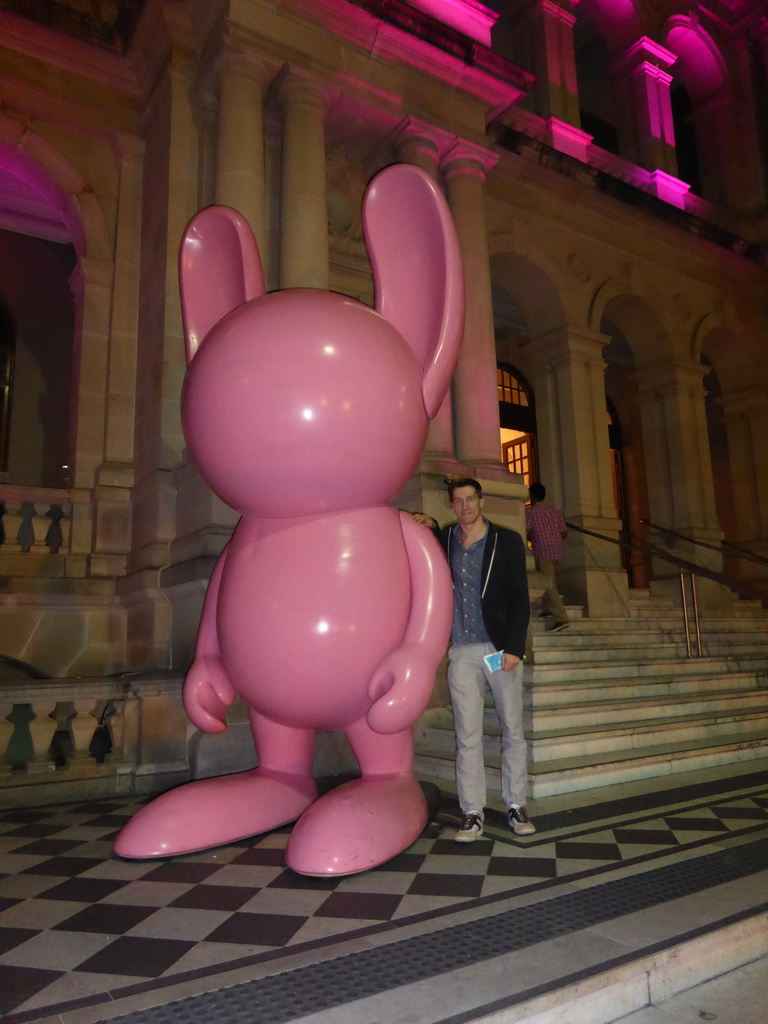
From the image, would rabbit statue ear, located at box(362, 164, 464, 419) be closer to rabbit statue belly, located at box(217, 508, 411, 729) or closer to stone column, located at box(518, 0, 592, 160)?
rabbit statue belly, located at box(217, 508, 411, 729)

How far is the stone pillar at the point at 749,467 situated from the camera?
1191 cm

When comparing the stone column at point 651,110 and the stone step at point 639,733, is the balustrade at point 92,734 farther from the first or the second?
the stone column at point 651,110

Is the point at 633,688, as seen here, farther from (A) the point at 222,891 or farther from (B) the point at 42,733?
(B) the point at 42,733

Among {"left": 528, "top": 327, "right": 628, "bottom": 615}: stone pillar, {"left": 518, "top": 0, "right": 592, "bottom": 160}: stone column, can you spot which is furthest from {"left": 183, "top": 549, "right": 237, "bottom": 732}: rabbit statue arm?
{"left": 518, "top": 0, "right": 592, "bottom": 160}: stone column

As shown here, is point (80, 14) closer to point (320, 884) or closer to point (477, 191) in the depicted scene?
point (477, 191)

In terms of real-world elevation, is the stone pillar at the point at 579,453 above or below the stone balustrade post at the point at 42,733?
above

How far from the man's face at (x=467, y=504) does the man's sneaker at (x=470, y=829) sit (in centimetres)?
135

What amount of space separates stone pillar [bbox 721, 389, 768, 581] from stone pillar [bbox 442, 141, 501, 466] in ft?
22.2

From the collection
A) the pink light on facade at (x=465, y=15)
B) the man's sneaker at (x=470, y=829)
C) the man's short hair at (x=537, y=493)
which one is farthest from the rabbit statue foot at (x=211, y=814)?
the pink light on facade at (x=465, y=15)

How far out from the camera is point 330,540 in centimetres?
288

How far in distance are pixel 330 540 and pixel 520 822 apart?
1623 millimetres

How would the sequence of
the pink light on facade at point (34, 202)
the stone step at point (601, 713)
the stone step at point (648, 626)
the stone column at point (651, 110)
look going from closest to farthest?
1. the stone step at point (601, 713)
2. the stone step at point (648, 626)
3. the pink light on facade at point (34, 202)
4. the stone column at point (651, 110)

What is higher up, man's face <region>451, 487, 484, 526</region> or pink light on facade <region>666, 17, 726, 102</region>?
pink light on facade <region>666, 17, 726, 102</region>

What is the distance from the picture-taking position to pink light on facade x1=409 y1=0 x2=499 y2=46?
7.75m
